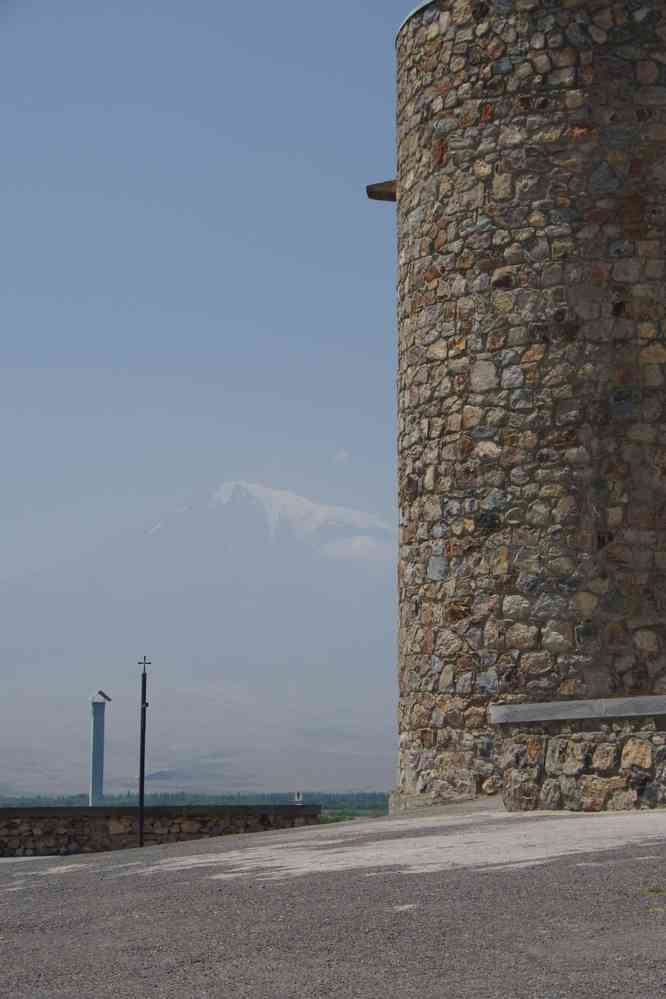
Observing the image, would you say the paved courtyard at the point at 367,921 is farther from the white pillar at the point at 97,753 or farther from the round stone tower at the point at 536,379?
the white pillar at the point at 97,753

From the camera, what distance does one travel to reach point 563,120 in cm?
1452

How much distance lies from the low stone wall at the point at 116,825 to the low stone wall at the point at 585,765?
10.1 m

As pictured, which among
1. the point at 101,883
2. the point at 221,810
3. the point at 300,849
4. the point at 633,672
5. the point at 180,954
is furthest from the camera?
the point at 221,810

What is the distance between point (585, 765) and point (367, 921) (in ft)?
13.7

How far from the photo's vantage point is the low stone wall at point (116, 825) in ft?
67.7

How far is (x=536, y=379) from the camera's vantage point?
47.1 feet

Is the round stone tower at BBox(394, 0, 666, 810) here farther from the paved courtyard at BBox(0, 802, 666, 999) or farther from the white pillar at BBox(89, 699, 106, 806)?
the white pillar at BBox(89, 699, 106, 806)

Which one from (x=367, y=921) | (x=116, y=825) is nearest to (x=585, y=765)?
(x=367, y=921)

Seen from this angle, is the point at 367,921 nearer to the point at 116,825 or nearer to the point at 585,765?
the point at 585,765

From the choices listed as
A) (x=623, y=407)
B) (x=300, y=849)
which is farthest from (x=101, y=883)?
(x=623, y=407)

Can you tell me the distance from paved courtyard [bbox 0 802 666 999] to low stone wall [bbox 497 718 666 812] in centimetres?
66

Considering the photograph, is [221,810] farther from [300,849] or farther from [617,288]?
[300,849]

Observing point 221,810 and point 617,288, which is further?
point 221,810

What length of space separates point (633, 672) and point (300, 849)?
532 centimetres
